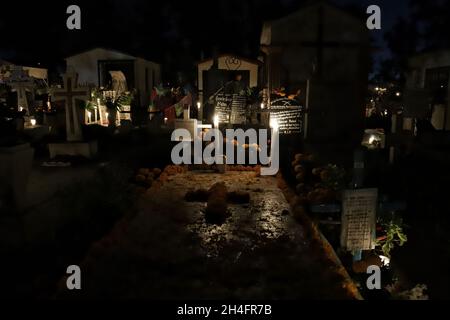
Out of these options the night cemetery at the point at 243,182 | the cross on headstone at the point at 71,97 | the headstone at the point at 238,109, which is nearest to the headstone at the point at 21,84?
the night cemetery at the point at 243,182

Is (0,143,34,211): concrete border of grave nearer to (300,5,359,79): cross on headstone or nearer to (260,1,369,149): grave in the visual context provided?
(260,1,369,149): grave

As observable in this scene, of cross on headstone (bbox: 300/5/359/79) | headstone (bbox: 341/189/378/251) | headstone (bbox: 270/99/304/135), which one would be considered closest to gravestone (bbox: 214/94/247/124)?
headstone (bbox: 270/99/304/135)

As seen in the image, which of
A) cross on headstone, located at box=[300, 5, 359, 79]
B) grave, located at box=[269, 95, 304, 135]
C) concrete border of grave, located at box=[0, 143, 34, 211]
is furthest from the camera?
cross on headstone, located at box=[300, 5, 359, 79]

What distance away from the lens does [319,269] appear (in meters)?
4.91

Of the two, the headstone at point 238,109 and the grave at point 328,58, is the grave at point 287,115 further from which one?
the grave at point 328,58

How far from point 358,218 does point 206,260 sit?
7.97ft

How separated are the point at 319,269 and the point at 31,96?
1824cm

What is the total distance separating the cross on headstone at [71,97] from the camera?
10.6 metres

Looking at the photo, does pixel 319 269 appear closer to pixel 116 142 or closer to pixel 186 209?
pixel 186 209

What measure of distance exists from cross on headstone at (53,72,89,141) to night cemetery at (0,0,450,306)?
39 millimetres

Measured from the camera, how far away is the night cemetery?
4859 millimetres

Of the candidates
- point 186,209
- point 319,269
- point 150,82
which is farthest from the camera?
point 150,82

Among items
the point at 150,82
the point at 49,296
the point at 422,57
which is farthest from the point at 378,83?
the point at 49,296

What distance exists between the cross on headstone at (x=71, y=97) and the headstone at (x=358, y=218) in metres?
7.79
